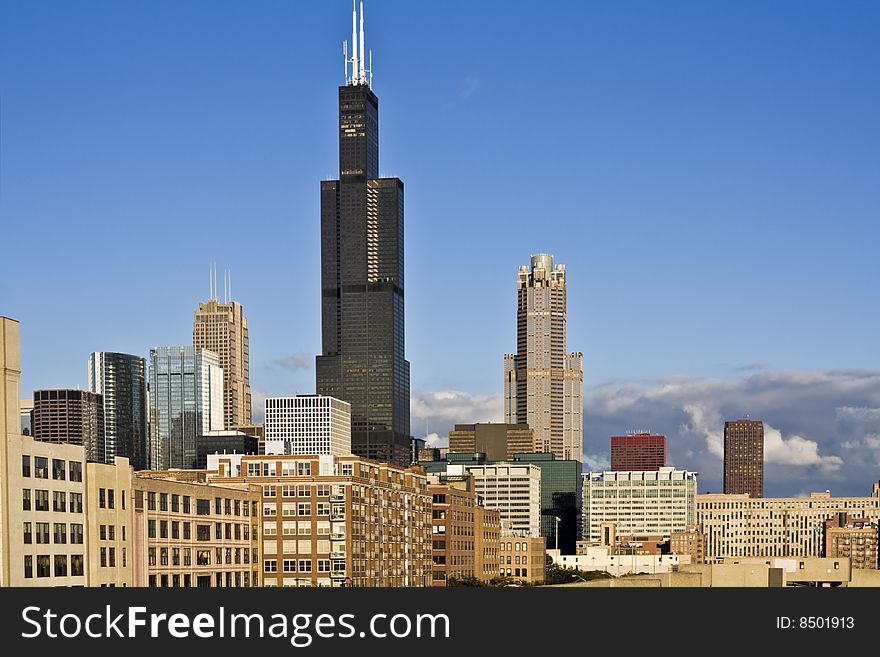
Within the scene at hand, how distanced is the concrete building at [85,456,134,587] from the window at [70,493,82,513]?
2619mm

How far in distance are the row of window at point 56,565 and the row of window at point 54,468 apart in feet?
24.2

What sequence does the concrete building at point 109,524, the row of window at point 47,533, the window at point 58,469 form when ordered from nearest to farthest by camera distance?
the row of window at point 47,533 → the window at point 58,469 → the concrete building at point 109,524

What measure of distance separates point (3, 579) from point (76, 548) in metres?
15.5

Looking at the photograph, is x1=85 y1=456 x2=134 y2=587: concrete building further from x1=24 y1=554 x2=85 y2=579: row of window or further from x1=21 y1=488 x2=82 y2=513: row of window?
x1=21 y1=488 x2=82 y2=513: row of window

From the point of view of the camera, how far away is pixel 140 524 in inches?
6609

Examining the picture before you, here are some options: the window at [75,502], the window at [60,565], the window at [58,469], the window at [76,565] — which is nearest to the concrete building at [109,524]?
the window at [76,565]

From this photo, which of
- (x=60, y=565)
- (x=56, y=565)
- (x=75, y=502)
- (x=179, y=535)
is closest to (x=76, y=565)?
(x=60, y=565)

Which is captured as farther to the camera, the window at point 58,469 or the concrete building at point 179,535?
A: the concrete building at point 179,535

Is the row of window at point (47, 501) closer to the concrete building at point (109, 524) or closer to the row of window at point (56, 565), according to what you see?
the concrete building at point (109, 524)

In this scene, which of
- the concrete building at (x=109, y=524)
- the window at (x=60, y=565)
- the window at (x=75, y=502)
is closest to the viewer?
the window at (x=60, y=565)

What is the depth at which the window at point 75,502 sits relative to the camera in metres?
149

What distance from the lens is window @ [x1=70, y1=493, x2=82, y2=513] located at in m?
149
